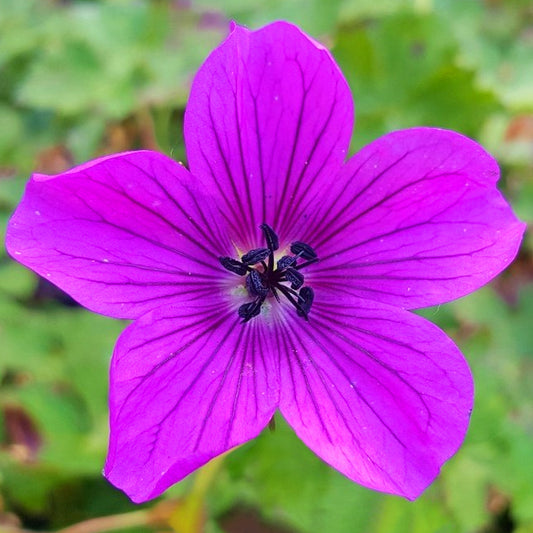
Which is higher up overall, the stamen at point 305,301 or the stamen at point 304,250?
the stamen at point 304,250

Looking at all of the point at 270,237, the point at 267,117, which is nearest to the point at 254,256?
the point at 270,237

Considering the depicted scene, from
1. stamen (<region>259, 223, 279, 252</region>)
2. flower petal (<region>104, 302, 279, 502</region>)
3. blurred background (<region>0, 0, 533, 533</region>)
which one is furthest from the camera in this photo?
blurred background (<region>0, 0, 533, 533</region>)

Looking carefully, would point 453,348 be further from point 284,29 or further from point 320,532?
point 320,532

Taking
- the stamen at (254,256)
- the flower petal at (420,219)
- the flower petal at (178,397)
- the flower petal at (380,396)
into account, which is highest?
the flower petal at (420,219)

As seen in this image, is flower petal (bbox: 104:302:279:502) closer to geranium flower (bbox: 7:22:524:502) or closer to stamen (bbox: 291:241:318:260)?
geranium flower (bbox: 7:22:524:502)

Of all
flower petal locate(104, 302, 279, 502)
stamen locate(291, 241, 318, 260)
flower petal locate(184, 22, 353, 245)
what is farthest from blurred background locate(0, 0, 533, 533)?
flower petal locate(184, 22, 353, 245)

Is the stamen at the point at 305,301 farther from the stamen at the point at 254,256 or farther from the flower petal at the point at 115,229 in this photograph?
the flower petal at the point at 115,229

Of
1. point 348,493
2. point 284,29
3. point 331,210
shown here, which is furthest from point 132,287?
point 348,493

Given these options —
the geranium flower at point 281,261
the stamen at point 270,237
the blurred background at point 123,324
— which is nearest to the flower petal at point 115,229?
the geranium flower at point 281,261
